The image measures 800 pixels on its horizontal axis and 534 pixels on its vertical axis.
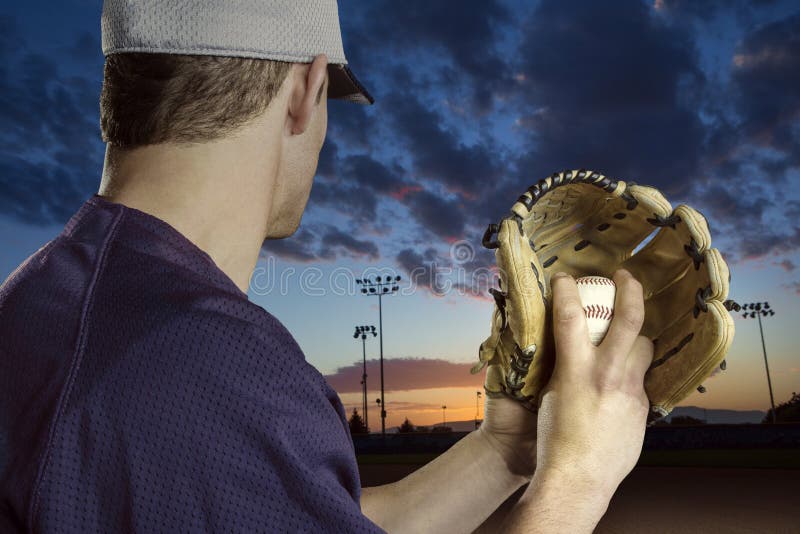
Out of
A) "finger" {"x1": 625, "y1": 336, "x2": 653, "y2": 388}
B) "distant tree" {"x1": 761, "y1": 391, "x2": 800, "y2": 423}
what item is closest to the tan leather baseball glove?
"finger" {"x1": 625, "y1": 336, "x2": 653, "y2": 388}

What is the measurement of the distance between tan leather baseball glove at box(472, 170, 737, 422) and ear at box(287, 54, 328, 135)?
1.09 metres

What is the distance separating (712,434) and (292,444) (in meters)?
23.4

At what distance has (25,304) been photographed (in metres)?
1.03

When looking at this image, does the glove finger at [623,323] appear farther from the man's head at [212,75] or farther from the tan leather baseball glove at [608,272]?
the man's head at [212,75]

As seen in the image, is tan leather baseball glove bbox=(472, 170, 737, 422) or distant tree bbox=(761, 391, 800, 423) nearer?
tan leather baseball glove bbox=(472, 170, 737, 422)

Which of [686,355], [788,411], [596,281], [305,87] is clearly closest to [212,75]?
[305,87]

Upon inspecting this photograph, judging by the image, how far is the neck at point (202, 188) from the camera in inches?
45.2

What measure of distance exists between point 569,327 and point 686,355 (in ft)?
1.88

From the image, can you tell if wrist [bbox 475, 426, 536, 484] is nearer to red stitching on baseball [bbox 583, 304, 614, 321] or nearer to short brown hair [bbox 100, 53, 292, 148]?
red stitching on baseball [bbox 583, 304, 614, 321]

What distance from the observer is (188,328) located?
2.92ft

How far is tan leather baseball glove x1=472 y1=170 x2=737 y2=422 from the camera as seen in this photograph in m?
2.19

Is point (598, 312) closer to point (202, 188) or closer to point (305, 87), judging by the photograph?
point (305, 87)

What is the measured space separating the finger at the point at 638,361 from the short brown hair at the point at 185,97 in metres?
1.21

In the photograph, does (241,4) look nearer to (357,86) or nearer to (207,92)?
(207,92)
